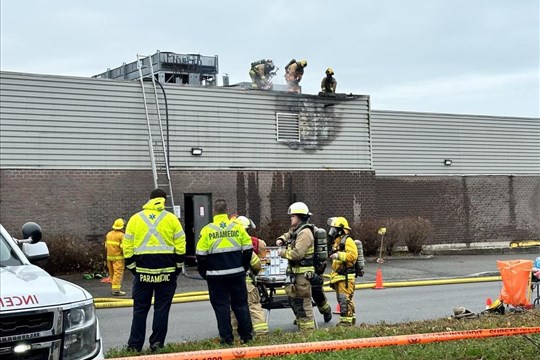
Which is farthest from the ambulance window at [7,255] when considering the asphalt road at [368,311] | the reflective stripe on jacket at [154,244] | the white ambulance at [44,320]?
the asphalt road at [368,311]

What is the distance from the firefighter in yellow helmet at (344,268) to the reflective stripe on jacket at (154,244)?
10.1 ft

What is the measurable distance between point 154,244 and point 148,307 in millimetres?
754

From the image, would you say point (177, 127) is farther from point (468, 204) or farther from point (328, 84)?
point (468, 204)

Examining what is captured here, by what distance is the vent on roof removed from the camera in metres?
23.5

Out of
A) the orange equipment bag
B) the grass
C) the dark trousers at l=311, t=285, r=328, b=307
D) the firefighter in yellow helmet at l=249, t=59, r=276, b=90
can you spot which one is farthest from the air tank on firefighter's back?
the firefighter in yellow helmet at l=249, t=59, r=276, b=90

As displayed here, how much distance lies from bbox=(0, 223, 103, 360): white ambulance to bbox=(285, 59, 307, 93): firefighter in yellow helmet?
2044cm

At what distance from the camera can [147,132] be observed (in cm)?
2102

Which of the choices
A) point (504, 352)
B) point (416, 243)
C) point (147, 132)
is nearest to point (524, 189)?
point (416, 243)

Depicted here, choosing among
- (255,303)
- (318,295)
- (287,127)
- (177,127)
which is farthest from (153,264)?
(287,127)

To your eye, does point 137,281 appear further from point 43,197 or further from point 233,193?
point 233,193

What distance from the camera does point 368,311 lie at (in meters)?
12.7

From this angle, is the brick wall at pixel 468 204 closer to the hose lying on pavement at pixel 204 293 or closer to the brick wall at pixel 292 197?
the brick wall at pixel 292 197

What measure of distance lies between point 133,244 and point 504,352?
427 centimetres

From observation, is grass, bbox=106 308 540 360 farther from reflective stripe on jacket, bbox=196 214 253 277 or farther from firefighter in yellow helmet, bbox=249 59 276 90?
firefighter in yellow helmet, bbox=249 59 276 90
